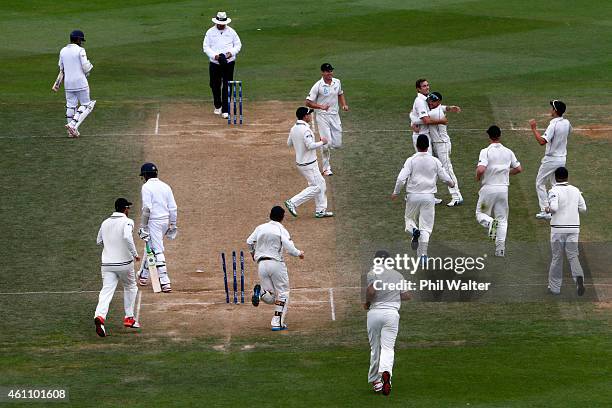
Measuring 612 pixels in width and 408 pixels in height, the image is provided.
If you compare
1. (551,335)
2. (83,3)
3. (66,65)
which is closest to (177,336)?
(551,335)

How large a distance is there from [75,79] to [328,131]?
5860 millimetres

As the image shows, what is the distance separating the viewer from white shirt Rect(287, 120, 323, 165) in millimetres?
24719

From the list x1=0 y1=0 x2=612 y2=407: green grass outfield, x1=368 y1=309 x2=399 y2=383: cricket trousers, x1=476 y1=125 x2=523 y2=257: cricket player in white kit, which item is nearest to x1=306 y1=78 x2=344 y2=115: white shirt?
x1=0 y1=0 x2=612 y2=407: green grass outfield

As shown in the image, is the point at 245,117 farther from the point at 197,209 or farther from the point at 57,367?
the point at 57,367

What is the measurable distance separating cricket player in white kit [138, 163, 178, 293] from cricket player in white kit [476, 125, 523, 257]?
205 inches

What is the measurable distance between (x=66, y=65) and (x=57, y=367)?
1111cm

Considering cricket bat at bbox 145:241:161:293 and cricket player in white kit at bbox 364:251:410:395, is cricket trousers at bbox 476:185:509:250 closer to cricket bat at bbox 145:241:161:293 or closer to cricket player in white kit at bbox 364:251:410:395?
cricket player in white kit at bbox 364:251:410:395

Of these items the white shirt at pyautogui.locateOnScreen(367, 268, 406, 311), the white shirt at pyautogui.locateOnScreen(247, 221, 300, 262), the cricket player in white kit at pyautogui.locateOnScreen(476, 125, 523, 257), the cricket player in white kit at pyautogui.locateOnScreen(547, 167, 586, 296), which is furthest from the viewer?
the cricket player in white kit at pyautogui.locateOnScreen(476, 125, 523, 257)

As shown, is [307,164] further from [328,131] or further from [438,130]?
[438,130]

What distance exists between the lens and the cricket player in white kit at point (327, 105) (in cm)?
2691

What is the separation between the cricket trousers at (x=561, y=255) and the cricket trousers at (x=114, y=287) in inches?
261

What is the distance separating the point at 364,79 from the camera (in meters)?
34.5

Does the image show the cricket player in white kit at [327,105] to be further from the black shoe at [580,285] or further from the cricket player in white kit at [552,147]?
the black shoe at [580,285]

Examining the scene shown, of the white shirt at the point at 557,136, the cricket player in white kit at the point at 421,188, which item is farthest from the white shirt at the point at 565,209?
the white shirt at the point at 557,136
